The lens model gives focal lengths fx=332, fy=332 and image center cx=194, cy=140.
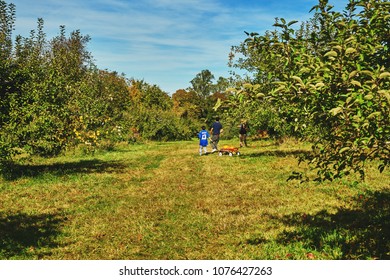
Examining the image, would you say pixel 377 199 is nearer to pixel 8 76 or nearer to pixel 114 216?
pixel 114 216

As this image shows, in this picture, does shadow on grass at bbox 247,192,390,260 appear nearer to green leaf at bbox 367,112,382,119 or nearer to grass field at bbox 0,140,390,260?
grass field at bbox 0,140,390,260

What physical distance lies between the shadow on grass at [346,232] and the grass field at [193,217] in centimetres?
2

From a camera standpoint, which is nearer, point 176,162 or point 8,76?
point 8,76

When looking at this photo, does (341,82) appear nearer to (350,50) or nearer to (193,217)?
(350,50)

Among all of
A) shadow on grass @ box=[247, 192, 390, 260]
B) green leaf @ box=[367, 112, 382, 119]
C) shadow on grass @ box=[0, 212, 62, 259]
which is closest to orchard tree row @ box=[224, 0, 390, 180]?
green leaf @ box=[367, 112, 382, 119]

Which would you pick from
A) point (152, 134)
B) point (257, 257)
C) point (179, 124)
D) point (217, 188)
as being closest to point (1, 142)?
point (217, 188)

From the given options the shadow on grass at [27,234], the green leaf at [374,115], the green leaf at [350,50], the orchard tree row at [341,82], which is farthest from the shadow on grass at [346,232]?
the shadow on grass at [27,234]

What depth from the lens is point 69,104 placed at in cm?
1714

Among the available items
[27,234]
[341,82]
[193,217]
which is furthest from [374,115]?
[27,234]

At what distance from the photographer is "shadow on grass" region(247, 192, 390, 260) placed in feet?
22.1

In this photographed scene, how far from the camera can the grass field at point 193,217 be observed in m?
7.17

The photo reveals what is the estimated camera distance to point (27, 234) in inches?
332

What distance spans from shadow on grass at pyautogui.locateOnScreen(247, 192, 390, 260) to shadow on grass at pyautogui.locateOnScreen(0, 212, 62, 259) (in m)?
4.81
